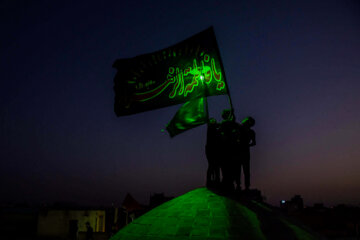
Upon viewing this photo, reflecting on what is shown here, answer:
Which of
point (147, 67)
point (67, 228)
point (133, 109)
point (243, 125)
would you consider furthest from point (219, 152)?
point (67, 228)

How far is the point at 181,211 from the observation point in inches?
264

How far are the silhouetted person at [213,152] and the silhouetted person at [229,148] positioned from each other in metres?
0.19

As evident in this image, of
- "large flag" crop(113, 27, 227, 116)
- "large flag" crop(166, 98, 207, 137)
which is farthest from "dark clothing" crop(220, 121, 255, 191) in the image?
"large flag" crop(113, 27, 227, 116)

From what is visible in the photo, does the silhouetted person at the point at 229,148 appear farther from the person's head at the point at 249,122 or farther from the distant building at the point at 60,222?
the distant building at the point at 60,222

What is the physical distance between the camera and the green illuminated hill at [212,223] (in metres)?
5.44

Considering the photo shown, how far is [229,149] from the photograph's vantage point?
7.84 metres

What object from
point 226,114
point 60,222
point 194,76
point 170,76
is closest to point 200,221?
point 226,114

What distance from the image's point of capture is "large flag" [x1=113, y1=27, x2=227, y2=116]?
311 inches

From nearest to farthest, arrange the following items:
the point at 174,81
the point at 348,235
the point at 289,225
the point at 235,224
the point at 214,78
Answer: the point at 235,224 → the point at 289,225 → the point at 214,78 → the point at 174,81 → the point at 348,235

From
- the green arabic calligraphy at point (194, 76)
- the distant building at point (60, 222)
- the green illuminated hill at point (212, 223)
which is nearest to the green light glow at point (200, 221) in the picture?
the green illuminated hill at point (212, 223)

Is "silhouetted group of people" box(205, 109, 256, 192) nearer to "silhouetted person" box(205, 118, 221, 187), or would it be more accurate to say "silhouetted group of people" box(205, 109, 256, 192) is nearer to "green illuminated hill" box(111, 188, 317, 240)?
"silhouetted person" box(205, 118, 221, 187)

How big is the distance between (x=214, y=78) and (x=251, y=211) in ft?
13.2

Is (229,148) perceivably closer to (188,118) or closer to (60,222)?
(188,118)

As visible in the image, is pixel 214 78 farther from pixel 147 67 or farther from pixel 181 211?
pixel 181 211
